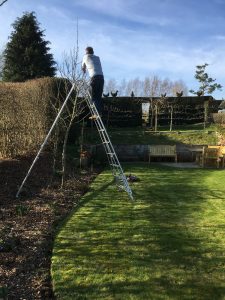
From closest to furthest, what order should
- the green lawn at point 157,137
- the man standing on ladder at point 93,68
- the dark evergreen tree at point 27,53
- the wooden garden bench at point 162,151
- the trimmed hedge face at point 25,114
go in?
the man standing on ladder at point 93,68 < the trimmed hedge face at point 25,114 < the wooden garden bench at point 162,151 < the green lawn at point 157,137 < the dark evergreen tree at point 27,53

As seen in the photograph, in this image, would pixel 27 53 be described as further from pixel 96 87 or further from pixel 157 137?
pixel 96 87

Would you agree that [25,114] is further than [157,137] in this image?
No

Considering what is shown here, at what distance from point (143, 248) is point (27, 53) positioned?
23453 millimetres

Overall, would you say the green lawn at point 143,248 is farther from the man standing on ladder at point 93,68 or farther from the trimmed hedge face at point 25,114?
the trimmed hedge face at point 25,114

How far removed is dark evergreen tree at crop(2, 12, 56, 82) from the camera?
90.9ft

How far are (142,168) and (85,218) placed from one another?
7905 mm

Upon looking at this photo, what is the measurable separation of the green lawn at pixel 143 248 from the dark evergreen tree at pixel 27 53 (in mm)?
18690

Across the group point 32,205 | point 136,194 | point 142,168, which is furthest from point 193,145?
point 32,205

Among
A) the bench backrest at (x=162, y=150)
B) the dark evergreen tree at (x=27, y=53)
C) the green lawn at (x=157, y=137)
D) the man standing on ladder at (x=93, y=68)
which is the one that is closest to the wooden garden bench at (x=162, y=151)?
the bench backrest at (x=162, y=150)

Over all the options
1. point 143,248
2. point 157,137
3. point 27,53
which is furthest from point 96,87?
point 27,53

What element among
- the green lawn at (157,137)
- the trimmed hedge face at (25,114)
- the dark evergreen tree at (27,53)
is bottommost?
the green lawn at (157,137)

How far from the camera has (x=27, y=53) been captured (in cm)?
2777

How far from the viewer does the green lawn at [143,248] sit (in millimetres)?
5055

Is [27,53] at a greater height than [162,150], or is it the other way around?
[27,53]
